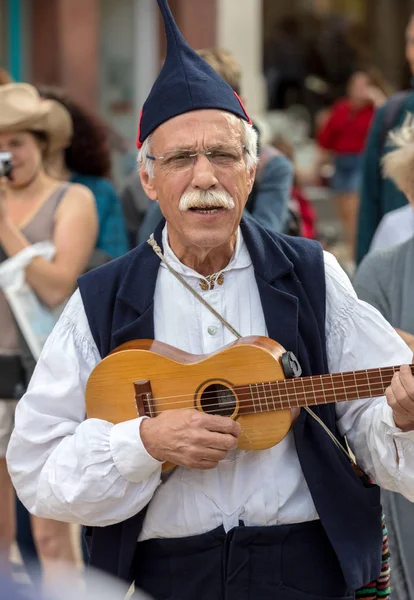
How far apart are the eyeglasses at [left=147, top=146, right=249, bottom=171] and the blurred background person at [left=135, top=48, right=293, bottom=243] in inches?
71.0

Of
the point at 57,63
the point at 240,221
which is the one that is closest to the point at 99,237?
the point at 240,221

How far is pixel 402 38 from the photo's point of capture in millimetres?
24016

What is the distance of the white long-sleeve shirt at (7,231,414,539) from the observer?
125 inches

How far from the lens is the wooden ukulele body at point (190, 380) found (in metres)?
3.19

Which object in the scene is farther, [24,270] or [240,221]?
[24,270]

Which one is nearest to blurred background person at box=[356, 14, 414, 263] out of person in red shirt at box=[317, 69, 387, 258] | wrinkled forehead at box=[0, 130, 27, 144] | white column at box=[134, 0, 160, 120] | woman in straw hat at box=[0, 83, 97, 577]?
woman in straw hat at box=[0, 83, 97, 577]

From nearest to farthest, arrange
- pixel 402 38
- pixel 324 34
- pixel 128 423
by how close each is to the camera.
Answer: pixel 128 423 < pixel 324 34 < pixel 402 38

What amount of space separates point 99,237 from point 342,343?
8.99ft

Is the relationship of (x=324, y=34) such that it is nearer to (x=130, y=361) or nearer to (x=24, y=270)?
(x=24, y=270)

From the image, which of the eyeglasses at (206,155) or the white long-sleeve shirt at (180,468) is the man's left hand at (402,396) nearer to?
the white long-sleeve shirt at (180,468)

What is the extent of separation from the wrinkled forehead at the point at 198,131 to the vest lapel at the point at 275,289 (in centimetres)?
28

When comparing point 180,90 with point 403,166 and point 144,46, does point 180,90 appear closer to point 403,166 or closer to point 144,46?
point 403,166

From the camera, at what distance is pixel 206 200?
10.6ft

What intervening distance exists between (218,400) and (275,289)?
313mm
